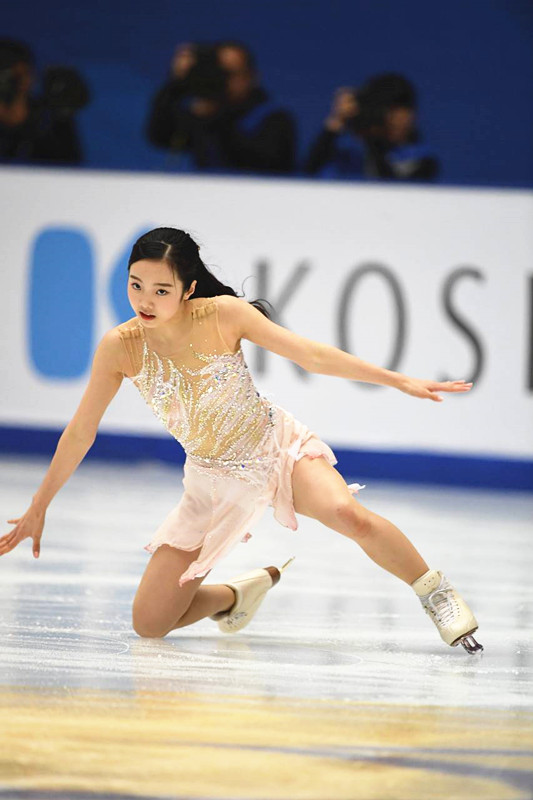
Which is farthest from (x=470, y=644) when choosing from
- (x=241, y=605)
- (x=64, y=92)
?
(x=64, y=92)

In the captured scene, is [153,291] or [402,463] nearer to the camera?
[153,291]

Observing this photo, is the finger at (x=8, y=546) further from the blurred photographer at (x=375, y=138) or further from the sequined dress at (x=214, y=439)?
the blurred photographer at (x=375, y=138)

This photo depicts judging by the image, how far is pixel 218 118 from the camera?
650 centimetres

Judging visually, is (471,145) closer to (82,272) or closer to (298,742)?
(82,272)

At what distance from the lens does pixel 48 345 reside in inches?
245

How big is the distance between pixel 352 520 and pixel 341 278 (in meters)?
3.06

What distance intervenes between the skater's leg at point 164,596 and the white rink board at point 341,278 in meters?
2.73

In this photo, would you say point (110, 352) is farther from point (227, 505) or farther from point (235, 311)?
point (227, 505)

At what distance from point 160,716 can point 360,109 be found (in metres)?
4.37

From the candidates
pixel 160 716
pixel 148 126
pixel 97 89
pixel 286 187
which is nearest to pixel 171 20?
pixel 97 89

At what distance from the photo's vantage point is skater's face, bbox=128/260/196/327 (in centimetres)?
306

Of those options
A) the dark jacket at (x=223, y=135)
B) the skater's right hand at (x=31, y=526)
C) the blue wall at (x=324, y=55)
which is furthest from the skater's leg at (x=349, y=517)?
the blue wall at (x=324, y=55)

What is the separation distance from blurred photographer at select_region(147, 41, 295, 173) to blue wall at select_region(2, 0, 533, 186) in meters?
1.13

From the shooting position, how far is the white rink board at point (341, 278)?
5.96 metres
